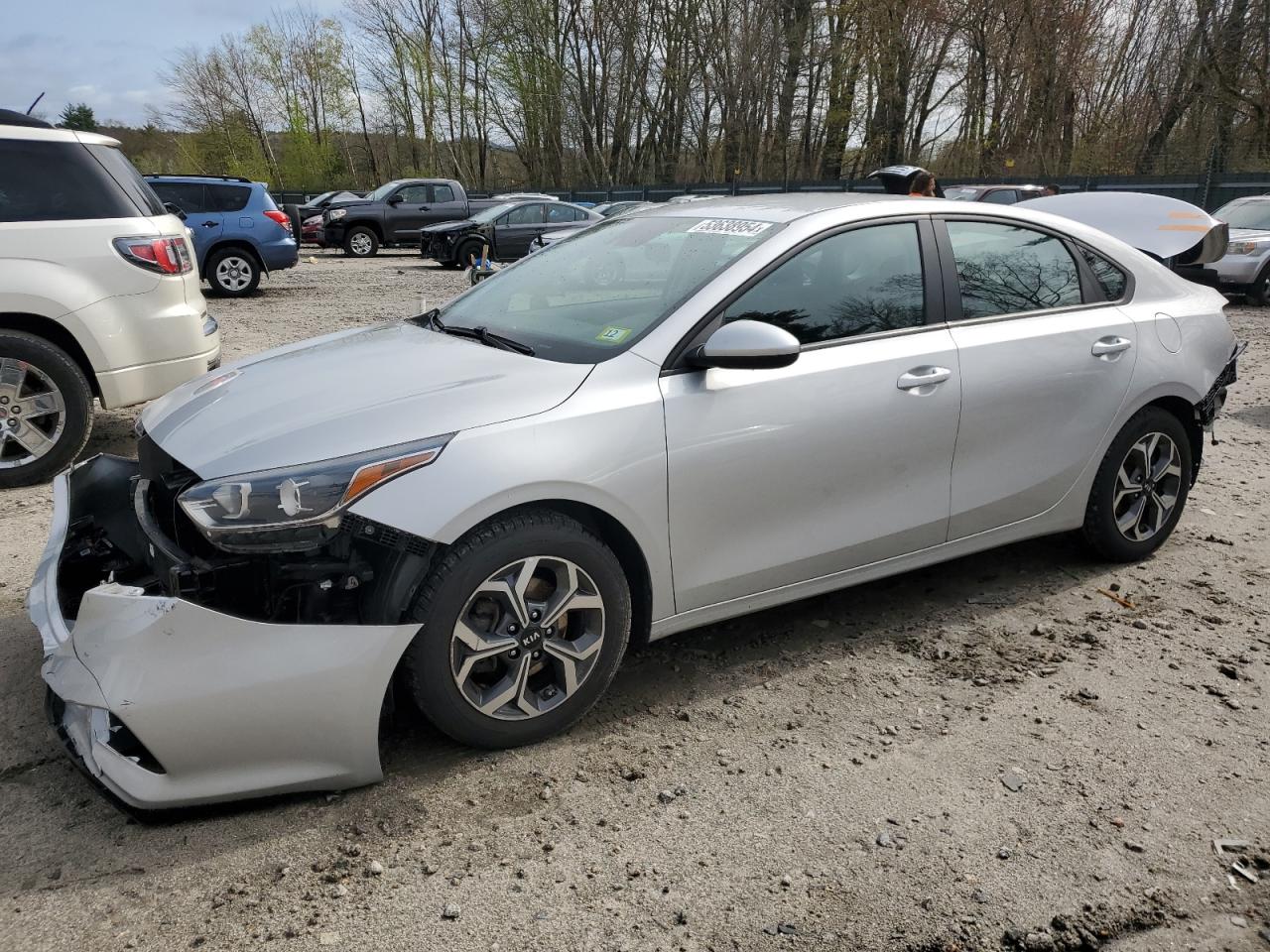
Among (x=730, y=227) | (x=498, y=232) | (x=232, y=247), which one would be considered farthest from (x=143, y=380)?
(x=498, y=232)

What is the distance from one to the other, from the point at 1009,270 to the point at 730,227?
1.23 metres

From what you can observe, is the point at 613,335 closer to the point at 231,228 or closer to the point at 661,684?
the point at 661,684

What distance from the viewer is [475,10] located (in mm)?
44719

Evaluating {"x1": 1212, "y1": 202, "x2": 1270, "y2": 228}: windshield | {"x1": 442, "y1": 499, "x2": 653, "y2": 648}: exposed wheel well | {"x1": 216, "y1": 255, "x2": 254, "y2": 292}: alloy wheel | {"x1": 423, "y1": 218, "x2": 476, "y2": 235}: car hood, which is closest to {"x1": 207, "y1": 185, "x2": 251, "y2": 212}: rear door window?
{"x1": 216, "y1": 255, "x2": 254, "y2": 292}: alloy wheel

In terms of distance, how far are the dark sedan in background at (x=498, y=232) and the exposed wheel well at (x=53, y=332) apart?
590 inches

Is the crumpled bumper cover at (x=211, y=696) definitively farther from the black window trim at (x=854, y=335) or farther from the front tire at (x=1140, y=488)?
the front tire at (x=1140, y=488)

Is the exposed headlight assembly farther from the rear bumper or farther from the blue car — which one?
the rear bumper

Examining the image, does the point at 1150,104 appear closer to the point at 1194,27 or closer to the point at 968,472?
the point at 1194,27

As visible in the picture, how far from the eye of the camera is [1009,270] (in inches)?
155

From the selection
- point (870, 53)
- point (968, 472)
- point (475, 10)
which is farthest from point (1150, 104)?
point (968, 472)

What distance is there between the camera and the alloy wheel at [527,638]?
2688 millimetres

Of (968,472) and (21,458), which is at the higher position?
(968,472)

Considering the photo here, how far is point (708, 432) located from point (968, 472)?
4.07ft

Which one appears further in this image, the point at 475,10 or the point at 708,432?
the point at 475,10
